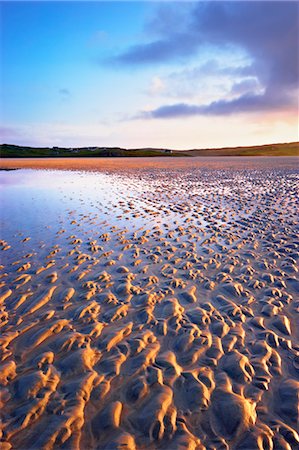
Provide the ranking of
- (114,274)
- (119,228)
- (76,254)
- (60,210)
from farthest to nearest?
(60,210) < (119,228) < (76,254) < (114,274)

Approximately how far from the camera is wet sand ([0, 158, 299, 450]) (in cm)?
390

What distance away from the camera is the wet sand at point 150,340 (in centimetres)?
390

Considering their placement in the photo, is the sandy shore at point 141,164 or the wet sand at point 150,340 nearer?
the wet sand at point 150,340

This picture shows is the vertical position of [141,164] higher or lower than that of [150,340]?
higher

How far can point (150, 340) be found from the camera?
5738 mm

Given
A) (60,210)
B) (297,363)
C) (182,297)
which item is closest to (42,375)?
(182,297)

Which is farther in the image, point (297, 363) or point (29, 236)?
point (29, 236)

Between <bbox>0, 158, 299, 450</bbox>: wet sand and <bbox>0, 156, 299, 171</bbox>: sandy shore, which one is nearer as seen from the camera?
<bbox>0, 158, 299, 450</bbox>: wet sand

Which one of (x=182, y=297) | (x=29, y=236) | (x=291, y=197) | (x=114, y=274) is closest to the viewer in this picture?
(x=182, y=297)

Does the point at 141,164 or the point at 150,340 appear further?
the point at 141,164

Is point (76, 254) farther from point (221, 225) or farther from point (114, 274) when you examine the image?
point (221, 225)

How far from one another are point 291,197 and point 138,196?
1197 centimetres

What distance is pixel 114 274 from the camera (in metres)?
8.82

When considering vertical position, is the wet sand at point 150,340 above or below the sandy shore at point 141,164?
below
